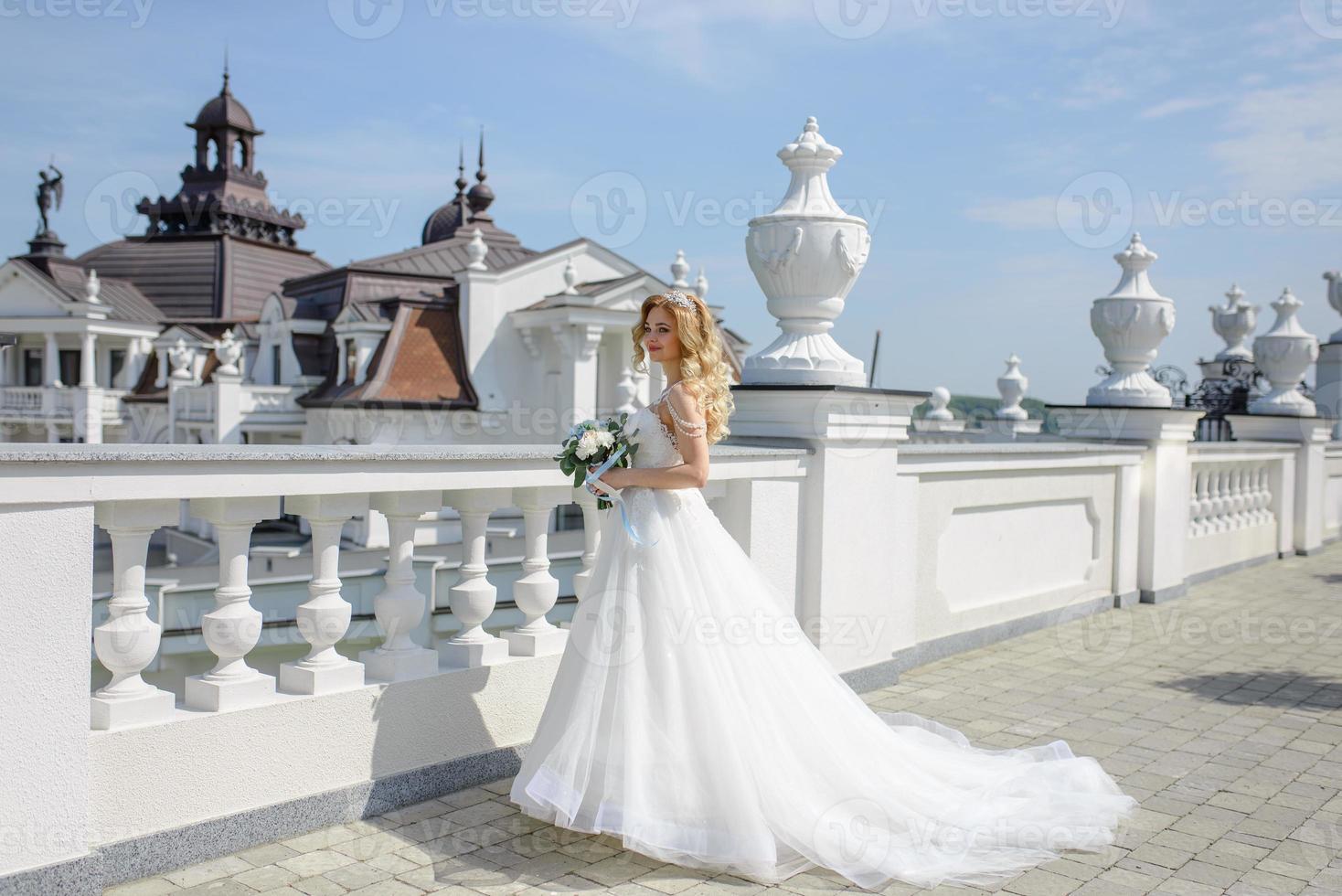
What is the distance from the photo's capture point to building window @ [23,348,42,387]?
136 ft

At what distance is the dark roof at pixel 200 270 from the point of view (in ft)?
159

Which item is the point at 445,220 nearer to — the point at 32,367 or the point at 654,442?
the point at 32,367

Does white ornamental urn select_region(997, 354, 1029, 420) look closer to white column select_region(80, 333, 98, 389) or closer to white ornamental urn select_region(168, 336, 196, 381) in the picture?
white ornamental urn select_region(168, 336, 196, 381)

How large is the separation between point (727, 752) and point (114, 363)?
145ft

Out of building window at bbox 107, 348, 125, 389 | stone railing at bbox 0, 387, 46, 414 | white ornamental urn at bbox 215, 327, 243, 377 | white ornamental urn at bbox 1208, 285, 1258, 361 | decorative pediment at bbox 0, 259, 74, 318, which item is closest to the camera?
white ornamental urn at bbox 1208, 285, 1258, 361

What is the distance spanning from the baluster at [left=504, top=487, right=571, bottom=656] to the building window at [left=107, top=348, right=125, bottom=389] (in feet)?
139

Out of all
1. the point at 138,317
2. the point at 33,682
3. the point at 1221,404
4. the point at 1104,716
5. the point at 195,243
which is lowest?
the point at 1104,716

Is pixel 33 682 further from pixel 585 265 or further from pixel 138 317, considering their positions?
pixel 138 317

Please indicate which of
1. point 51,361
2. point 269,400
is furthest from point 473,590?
point 51,361

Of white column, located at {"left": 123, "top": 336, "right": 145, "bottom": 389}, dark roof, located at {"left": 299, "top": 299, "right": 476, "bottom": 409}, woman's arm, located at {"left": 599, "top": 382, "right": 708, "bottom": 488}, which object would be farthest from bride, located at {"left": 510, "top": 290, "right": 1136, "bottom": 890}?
white column, located at {"left": 123, "top": 336, "right": 145, "bottom": 389}

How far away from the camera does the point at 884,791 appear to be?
3906mm

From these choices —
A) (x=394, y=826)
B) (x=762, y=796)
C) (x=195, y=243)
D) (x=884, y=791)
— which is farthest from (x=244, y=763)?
(x=195, y=243)

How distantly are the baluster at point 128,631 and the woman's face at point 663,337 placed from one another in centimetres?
171

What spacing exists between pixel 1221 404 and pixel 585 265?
70.2 feet
